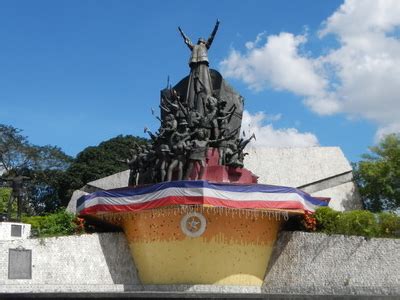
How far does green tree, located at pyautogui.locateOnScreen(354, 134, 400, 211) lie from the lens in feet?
93.0

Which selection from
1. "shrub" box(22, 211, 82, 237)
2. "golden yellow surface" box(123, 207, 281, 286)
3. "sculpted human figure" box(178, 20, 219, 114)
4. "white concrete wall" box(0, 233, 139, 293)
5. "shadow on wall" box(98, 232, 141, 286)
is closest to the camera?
"white concrete wall" box(0, 233, 139, 293)

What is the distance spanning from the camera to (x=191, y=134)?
19516 mm

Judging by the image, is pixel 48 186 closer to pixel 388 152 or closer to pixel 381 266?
pixel 388 152

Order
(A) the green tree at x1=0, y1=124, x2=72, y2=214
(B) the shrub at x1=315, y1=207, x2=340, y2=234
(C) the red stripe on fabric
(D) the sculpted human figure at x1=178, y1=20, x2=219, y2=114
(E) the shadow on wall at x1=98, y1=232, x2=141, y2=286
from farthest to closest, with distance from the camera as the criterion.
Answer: (A) the green tree at x1=0, y1=124, x2=72, y2=214 < (D) the sculpted human figure at x1=178, y1=20, x2=219, y2=114 < (E) the shadow on wall at x1=98, y1=232, x2=141, y2=286 < (B) the shrub at x1=315, y1=207, x2=340, y2=234 < (C) the red stripe on fabric

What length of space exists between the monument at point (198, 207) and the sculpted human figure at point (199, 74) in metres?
1.32

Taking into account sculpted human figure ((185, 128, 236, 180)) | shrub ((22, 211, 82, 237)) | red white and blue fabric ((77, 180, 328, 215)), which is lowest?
shrub ((22, 211, 82, 237))

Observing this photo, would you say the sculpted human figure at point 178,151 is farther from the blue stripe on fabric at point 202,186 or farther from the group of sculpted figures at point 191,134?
the blue stripe on fabric at point 202,186

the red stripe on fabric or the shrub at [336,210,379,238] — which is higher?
the red stripe on fabric

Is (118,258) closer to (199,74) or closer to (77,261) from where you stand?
(77,261)

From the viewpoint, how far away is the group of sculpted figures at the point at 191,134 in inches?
746

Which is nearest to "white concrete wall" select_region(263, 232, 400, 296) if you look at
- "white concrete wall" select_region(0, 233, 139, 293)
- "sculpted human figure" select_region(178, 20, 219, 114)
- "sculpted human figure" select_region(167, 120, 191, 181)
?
"sculpted human figure" select_region(167, 120, 191, 181)

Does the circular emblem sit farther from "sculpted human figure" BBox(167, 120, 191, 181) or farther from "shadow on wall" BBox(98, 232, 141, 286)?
"shadow on wall" BBox(98, 232, 141, 286)

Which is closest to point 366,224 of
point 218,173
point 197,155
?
point 218,173

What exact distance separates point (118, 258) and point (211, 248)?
4.22 metres
